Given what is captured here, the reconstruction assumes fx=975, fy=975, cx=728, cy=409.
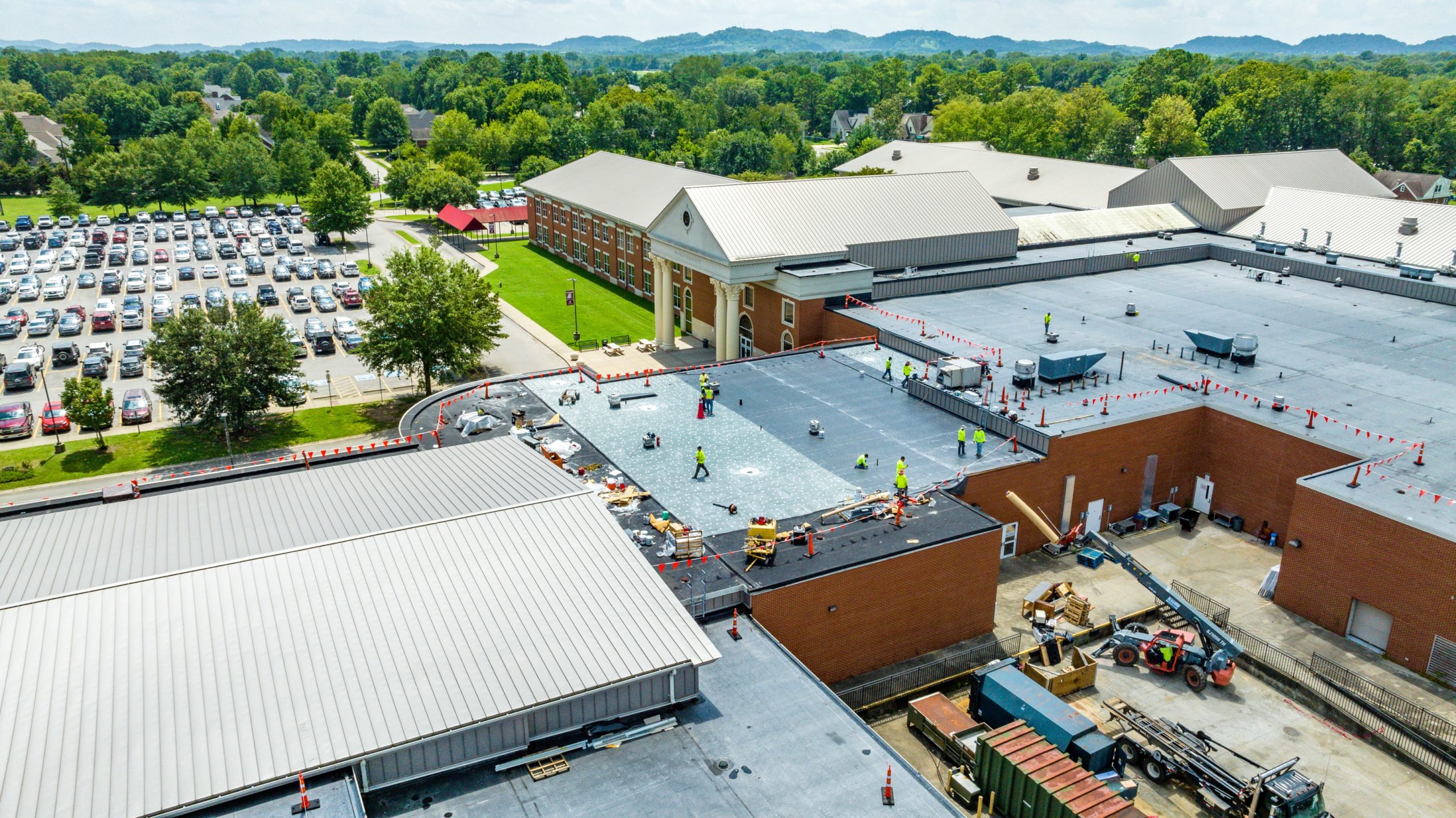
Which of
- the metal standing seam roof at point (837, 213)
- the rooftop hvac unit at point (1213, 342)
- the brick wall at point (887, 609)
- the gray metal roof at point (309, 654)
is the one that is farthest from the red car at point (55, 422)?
the rooftop hvac unit at point (1213, 342)

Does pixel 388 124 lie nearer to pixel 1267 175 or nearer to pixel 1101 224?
pixel 1101 224

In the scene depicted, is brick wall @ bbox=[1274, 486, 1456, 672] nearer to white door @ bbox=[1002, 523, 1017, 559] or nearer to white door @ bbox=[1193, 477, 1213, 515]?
white door @ bbox=[1193, 477, 1213, 515]

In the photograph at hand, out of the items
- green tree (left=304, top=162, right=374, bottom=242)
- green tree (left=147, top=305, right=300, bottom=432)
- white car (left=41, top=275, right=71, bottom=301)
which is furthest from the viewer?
green tree (left=304, top=162, right=374, bottom=242)

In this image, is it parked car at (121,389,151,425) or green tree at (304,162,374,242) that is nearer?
parked car at (121,389,151,425)

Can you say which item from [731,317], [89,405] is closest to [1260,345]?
[731,317]

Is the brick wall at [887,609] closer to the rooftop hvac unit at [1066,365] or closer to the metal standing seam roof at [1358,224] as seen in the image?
the rooftop hvac unit at [1066,365]

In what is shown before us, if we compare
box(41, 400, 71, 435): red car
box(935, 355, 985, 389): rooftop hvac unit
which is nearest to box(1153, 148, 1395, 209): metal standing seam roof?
box(935, 355, 985, 389): rooftop hvac unit
